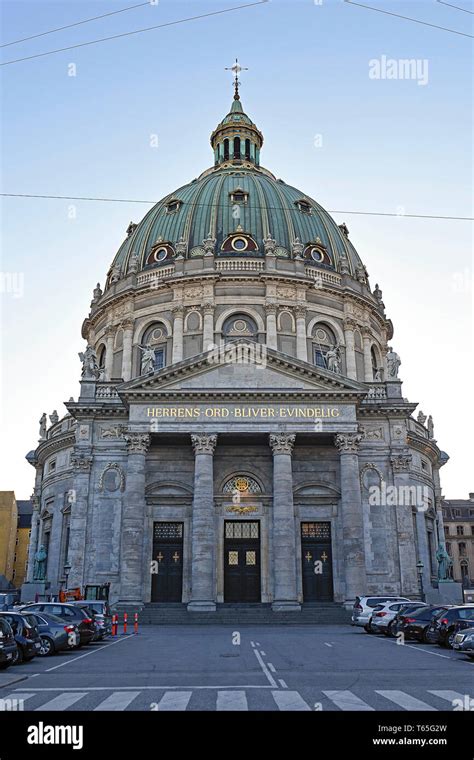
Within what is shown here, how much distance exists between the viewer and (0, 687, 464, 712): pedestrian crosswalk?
10664 millimetres

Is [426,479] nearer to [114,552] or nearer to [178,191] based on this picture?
[114,552]

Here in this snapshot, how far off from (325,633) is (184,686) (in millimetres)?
16904

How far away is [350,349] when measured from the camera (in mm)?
53281

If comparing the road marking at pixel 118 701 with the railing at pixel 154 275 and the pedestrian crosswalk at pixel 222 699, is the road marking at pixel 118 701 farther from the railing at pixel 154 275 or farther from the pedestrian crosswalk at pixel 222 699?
the railing at pixel 154 275

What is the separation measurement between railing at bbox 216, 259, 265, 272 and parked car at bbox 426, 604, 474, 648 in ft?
109

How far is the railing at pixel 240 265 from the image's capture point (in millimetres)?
52625

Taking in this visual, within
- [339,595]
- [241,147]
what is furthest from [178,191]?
[339,595]

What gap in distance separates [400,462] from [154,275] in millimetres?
23422

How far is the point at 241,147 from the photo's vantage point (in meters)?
68.8

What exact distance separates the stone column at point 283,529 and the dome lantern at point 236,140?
3713 centimetres

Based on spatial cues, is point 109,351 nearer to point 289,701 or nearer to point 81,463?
point 81,463

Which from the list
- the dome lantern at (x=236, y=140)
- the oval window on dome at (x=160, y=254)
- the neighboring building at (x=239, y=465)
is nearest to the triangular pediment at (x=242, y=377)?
the neighboring building at (x=239, y=465)

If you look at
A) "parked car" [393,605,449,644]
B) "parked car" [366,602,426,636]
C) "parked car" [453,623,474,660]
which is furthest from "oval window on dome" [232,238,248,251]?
"parked car" [453,623,474,660]

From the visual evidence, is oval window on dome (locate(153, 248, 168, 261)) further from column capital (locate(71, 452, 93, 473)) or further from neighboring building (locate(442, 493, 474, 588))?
neighboring building (locate(442, 493, 474, 588))
